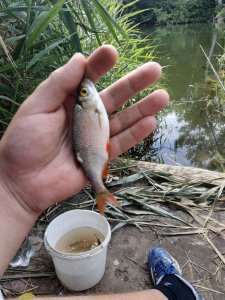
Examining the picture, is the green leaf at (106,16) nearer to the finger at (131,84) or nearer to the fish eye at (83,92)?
the finger at (131,84)

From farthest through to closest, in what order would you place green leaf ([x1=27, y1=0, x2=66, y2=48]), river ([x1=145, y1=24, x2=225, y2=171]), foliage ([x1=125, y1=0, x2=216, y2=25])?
foliage ([x1=125, y1=0, x2=216, y2=25]) → river ([x1=145, y1=24, x2=225, y2=171]) → green leaf ([x1=27, y1=0, x2=66, y2=48])

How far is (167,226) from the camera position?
3193 millimetres

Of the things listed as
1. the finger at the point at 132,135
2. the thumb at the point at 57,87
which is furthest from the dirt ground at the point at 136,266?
the thumb at the point at 57,87

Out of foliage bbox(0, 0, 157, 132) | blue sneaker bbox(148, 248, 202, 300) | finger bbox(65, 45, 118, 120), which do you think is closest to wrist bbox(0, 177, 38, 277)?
finger bbox(65, 45, 118, 120)

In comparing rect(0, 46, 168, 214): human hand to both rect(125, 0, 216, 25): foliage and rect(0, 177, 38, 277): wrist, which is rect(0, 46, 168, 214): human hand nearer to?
rect(0, 177, 38, 277): wrist

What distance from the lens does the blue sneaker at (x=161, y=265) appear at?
2625mm

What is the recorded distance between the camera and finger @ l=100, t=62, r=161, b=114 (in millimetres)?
1865

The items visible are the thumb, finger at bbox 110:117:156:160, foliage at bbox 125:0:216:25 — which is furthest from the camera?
foliage at bbox 125:0:216:25

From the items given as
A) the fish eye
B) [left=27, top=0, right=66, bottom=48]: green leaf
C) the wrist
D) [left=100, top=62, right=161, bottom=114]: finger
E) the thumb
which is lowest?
the wrist

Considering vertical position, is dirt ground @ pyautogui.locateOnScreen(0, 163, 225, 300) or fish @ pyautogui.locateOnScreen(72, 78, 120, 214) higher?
fish @ pyautogui.locateOnScreen(72, 78, 120, 214)

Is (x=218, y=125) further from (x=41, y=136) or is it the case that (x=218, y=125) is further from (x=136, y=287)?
(x=41, y=136)

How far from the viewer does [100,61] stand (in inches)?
70.9

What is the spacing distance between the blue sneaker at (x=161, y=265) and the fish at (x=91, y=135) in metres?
1.05

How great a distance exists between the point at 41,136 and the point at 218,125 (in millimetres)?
5972
